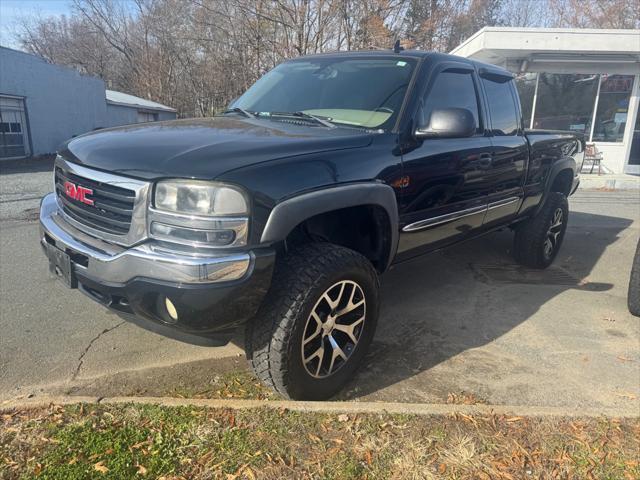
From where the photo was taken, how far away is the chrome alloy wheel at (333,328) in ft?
8.82

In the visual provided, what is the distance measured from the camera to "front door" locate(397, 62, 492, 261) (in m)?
3.26

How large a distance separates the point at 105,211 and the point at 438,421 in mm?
2014

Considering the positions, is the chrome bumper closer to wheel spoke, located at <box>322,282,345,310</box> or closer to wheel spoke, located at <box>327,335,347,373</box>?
wheel spoke, located at <box>322,282,345,310</box>

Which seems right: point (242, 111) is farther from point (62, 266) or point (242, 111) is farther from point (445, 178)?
point (62, 266)

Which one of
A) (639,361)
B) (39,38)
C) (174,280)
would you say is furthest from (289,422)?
(39,38)

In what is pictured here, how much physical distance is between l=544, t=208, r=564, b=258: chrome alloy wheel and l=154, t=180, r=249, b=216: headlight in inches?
164

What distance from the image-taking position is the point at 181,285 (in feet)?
7.22

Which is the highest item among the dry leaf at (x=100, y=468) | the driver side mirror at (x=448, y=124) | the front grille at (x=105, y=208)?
the driver side mirror at (x=448, y=124)

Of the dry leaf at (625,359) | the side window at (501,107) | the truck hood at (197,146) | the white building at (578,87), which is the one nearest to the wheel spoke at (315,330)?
the truck hood at (197,146)

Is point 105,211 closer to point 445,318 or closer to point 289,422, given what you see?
point 289,422

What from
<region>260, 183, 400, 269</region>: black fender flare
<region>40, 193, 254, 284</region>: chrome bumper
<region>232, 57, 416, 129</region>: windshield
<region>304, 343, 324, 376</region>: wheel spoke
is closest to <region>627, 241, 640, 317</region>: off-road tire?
<region>260, 183, 400, 269</region>: black fender flare

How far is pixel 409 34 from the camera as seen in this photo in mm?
25359

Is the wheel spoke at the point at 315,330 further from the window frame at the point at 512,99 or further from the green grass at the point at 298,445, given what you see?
the window frame at the point at 512,99

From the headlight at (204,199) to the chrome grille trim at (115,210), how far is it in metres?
0.15
